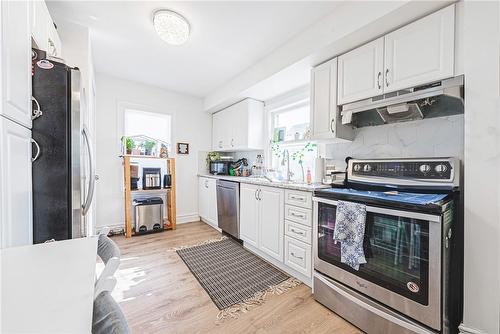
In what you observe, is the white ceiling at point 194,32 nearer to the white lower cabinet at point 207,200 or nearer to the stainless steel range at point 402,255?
the stainless steel range at point 402,255

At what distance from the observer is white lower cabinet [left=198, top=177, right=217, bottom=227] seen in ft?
11.8

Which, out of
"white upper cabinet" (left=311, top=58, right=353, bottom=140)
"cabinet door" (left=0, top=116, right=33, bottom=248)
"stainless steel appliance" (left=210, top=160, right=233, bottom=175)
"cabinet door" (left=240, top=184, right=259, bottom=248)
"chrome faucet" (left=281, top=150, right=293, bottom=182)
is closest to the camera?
"cabinet door" (left=0, top=116, right=33, bottom=248)

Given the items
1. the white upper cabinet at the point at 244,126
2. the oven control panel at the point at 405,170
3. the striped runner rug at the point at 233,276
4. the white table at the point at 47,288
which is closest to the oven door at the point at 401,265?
the oven control panel at the point at 405,170

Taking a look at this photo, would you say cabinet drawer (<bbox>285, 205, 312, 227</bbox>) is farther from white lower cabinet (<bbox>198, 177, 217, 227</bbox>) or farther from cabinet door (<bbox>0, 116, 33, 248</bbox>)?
cabinet door (<bbox>0, 116, 33, 248</bbox>)

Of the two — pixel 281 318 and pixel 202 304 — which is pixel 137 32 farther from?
pixel 281 318

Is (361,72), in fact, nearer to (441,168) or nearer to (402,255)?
(441,168)

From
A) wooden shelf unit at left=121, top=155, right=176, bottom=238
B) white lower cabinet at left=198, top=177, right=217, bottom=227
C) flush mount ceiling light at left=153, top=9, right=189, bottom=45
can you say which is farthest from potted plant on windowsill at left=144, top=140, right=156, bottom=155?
flush mount ceiling light at left=153, top=9, right=189, bottom=45

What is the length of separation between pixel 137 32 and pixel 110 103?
5.44ft

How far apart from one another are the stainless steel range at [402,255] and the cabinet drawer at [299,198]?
15cm

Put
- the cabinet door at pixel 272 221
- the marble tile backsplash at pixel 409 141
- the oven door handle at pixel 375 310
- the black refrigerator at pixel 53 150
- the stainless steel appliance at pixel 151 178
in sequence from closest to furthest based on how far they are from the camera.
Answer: the black refrigerator at pixel 53 150, the oven door handle at pixel 375 310, the marble tile backsplash at pixel 409 141, the cabinet door at pixel 272 221, the stainless steel appliance at pixel 151 178

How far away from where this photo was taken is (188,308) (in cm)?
168

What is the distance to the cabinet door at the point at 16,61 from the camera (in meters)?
0.85

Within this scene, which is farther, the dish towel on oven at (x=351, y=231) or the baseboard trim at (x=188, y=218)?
the baseboard trim at (x=188, y=218)

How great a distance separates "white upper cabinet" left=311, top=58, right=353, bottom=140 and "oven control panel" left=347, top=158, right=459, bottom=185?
343 mm
